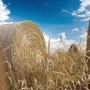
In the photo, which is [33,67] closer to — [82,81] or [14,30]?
[82,81]

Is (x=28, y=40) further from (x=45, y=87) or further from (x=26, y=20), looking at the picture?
(x=45, y=87)

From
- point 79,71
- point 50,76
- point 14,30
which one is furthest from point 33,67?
point 14,30

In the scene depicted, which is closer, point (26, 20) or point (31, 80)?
point (31, 80)

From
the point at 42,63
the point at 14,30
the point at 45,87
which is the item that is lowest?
the point at 45,87

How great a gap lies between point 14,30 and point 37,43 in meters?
1.06

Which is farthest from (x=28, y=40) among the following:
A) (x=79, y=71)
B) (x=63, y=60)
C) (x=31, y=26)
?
(x=79, y=71)

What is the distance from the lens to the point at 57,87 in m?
1.93

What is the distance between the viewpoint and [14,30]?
385 cm

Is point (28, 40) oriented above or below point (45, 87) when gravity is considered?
above

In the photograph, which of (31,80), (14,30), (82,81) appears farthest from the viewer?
(14,30)

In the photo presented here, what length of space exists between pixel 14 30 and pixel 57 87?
2.06 m

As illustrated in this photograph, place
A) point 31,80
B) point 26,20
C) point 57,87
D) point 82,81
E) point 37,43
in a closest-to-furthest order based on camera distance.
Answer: point 82,81 < point 57,87 < point 31,80 < point 26,20 < point 37,43

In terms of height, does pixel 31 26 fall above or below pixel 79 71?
above

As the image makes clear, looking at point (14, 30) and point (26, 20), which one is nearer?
point (14, 30)
